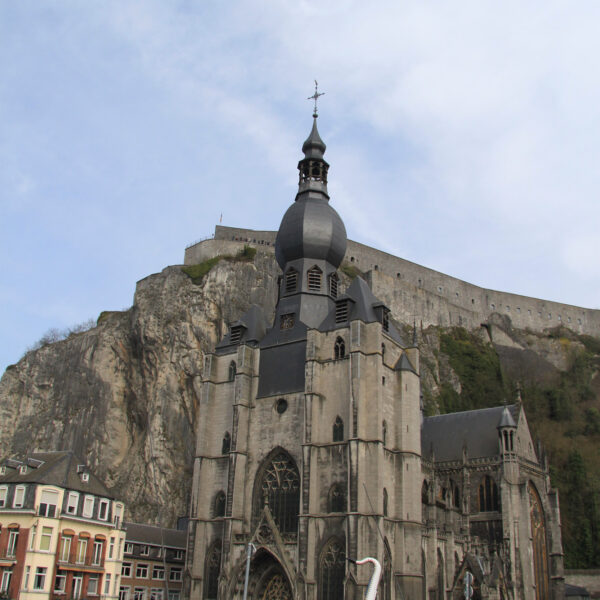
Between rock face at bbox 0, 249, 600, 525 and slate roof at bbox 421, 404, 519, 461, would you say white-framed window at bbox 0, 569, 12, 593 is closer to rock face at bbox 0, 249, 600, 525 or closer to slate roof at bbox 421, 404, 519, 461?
rock face at bbox 0, 249, 600, 525

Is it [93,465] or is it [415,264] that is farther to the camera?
[415,264]

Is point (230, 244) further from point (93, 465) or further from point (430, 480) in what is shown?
point (430, 480)

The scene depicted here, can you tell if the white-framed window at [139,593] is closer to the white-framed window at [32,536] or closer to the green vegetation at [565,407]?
the white-framed window at [32,536]

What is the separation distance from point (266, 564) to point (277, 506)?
2299 mm

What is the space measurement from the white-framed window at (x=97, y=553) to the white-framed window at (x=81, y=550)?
0.52 metres

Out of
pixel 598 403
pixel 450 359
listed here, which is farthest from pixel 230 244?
pixel 598 403

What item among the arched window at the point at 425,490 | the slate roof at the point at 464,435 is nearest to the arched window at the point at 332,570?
the arched window at the point at 425,490

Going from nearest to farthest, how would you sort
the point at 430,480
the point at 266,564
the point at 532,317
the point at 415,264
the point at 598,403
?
the point at 266,564 → the point at 430,480 → the point at 598,403 → the point at 415,264 → the point at 532,317

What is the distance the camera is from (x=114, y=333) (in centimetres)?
4891

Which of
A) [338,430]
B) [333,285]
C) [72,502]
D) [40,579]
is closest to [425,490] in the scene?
[338,430]

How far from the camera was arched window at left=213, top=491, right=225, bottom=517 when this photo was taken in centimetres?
3023

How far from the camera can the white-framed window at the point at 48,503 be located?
81.7ft

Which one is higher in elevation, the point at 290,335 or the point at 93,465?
the point at 290,335

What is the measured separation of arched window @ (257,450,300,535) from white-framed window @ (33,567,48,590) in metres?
8.77
